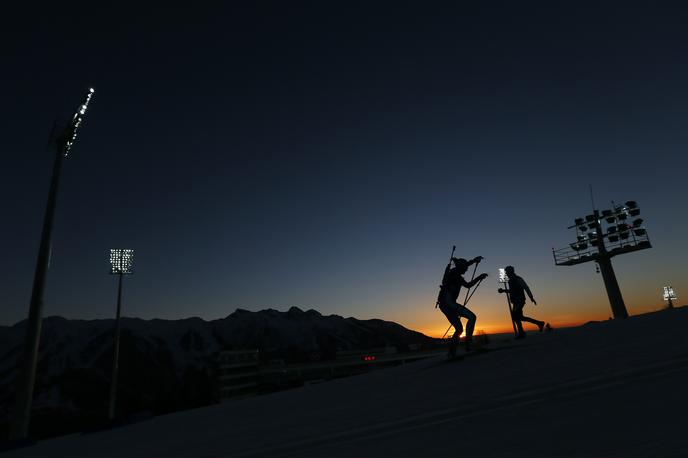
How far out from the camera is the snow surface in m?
2.42

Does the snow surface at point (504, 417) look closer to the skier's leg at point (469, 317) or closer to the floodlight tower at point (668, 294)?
the skier's leg at point (469, 317)

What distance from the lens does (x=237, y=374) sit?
254 feet

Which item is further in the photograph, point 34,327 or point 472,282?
point 34,327

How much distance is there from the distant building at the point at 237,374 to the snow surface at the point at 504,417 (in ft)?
237

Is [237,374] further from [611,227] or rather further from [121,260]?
[611,227]

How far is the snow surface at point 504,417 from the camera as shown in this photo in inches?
95.3

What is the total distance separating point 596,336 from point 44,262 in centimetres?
1685

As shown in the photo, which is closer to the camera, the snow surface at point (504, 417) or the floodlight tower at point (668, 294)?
the snow surface at point (504, 417)

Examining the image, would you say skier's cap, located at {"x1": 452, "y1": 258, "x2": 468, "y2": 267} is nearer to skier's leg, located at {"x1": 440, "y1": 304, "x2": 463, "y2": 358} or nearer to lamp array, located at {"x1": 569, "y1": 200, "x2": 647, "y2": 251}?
skier's leg, located at {"x1": 440, "y1": 304, "x2": 463, "y2": 358}

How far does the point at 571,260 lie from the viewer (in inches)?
1687

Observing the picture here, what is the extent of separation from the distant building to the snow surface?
2844 inches

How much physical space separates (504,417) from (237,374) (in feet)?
270

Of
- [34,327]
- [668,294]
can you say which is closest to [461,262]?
[34,327]

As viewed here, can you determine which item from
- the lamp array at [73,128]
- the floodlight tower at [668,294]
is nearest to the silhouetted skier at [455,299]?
the lamp array at [73,128]
